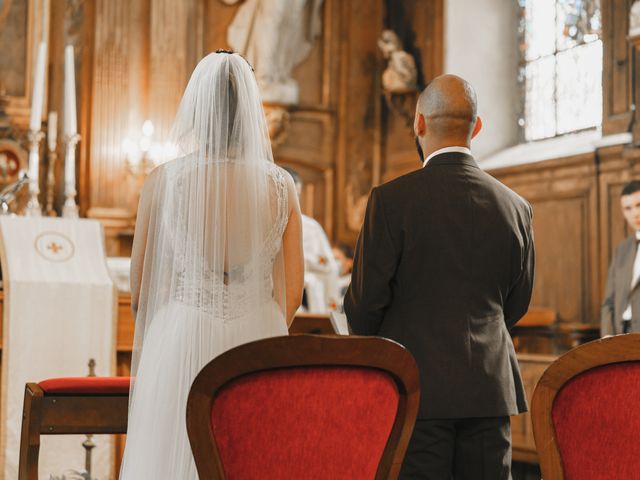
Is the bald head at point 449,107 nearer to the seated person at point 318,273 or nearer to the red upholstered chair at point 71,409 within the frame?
the red upholstered chair at point 71,409

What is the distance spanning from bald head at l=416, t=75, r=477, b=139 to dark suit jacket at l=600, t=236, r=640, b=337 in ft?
13.1

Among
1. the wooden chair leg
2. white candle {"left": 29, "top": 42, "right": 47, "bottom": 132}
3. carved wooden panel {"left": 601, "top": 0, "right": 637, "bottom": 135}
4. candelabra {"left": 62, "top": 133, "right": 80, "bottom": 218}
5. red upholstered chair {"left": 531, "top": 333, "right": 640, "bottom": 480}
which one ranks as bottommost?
the wooden chair leg

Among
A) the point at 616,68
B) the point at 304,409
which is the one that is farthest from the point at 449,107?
the point at 616,68

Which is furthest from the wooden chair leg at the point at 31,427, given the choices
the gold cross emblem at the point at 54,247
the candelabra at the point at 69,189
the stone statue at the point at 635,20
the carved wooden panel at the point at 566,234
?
the carved wooden panel at the point at 566,234

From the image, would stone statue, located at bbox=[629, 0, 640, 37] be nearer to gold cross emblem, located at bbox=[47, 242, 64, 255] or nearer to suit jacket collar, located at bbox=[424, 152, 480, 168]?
gold cross emblem, located at bbox=[47, 242, 64, 255]

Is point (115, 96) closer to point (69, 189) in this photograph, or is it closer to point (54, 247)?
point (69, 189)

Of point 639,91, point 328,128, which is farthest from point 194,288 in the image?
point 328,128

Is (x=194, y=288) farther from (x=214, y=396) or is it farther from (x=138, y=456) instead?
(x=214, y=396)

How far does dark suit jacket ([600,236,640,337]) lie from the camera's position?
684 centimetres

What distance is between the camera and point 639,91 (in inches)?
317

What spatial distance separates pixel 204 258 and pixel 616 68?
5.90 metres

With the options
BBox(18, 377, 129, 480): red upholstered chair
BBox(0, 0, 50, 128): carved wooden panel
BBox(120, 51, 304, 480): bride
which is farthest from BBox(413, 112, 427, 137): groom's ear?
BBox(0, 0, 50, 128): carved wooden panel

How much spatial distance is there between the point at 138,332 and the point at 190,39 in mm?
6989

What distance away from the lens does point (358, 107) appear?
426 inches
